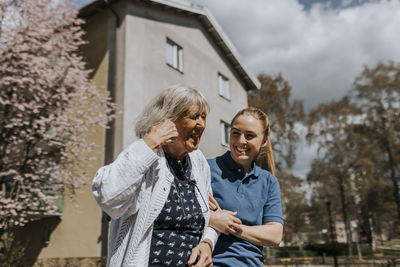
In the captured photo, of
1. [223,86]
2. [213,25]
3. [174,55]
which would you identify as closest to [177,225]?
[174,55]

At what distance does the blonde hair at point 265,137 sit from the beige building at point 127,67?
7727mm

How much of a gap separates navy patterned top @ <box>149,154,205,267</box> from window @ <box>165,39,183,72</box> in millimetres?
12789

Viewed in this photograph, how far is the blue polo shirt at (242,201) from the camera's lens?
2.22 metres

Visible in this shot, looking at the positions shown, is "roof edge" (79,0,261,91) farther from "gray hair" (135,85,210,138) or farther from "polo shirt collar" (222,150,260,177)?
"gray hair" (135,85,210,138)

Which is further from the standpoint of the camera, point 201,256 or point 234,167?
point 234,167

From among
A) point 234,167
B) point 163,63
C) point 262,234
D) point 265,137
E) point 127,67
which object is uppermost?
point 163,63

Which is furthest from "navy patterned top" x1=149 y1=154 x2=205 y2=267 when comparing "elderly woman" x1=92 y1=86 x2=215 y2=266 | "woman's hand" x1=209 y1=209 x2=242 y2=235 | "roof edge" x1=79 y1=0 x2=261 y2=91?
"roof edge" x1=79 y1=0 x2=261 y2=91

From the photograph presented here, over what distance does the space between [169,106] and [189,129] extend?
0.17 metres

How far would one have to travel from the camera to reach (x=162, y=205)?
5.90ft

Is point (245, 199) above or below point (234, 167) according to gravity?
below

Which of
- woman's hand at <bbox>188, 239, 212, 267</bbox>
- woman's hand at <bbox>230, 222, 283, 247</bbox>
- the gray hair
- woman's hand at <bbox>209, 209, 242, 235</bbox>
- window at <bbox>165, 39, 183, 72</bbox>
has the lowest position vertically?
woman's hand at <bbox>188, 239, 212, 267</bbox>

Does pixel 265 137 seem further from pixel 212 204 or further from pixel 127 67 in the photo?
pixel 127 67

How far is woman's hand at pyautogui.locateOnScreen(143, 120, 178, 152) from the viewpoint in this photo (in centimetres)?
169

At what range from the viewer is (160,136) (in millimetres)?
1715
